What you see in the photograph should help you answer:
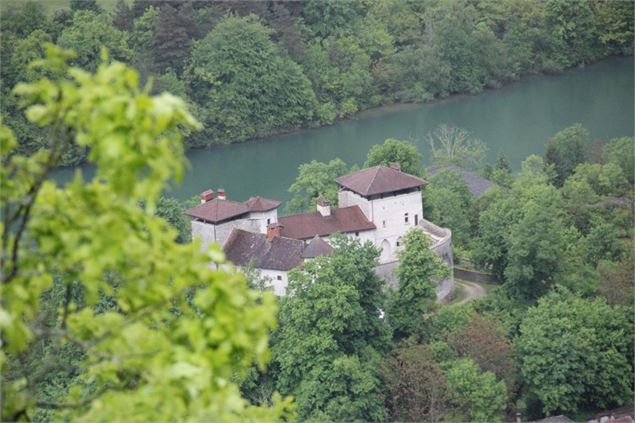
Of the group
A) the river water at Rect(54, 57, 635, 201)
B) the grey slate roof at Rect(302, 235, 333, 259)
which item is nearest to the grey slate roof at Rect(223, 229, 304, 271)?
the grey slate roof at Rect(302, 235, 333, 259)

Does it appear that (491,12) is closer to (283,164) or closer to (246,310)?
(283,164)

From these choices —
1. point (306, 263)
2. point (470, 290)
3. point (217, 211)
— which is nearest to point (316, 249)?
point (306, 263)

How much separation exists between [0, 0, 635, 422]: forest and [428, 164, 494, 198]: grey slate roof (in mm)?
560

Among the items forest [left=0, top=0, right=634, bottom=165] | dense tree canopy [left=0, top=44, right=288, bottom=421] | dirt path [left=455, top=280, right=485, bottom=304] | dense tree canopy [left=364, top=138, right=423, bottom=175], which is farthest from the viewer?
forest [left=0, top=0, right=634, bottom=165]

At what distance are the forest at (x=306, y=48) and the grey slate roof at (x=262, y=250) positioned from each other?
18.4 meters

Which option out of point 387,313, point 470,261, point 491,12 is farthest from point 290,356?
point 491,12

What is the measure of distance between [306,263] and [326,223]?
3.24m

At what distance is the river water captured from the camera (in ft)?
138

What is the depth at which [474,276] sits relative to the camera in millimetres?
28219

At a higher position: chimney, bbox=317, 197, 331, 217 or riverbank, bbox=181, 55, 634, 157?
chimney, bbox=317, 197, 331, 217

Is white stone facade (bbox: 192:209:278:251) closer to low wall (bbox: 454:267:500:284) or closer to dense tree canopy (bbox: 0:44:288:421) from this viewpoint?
low wall (bbox: 454:267:500:284)

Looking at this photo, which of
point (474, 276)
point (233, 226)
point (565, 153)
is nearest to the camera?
point (233, 226)

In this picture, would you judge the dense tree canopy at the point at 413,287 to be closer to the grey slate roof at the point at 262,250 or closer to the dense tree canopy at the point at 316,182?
the grey slate roof at the point at 262,250

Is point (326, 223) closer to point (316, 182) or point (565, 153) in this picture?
point (316, 182)
